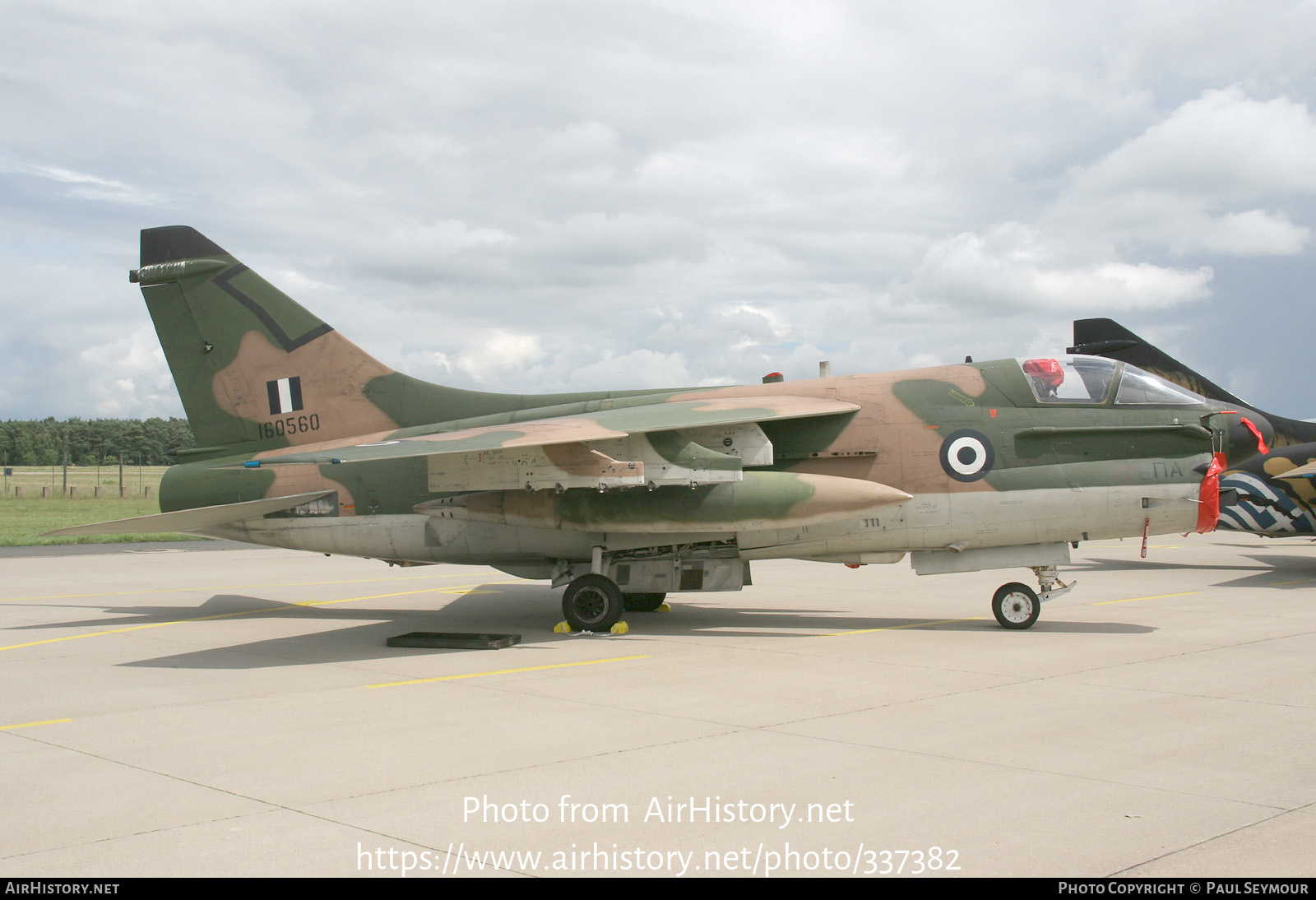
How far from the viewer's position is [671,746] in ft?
20.2

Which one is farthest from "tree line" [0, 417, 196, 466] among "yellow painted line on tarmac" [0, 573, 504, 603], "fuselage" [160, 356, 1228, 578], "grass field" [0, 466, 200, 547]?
"fuselage" [160, 356, 1228, 578]

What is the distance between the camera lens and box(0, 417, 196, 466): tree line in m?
116

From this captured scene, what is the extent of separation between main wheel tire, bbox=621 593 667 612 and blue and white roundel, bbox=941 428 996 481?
14.4 ft

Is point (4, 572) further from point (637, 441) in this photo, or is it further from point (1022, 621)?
point (1022, 621)

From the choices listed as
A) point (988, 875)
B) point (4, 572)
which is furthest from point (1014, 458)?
point (4, 572)

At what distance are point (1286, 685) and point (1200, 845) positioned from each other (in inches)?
181

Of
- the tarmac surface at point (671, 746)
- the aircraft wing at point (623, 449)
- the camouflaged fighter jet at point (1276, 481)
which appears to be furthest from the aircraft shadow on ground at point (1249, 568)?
the aircraft wing at point (623, 449)

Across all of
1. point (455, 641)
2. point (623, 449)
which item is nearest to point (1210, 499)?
point (623, 449)

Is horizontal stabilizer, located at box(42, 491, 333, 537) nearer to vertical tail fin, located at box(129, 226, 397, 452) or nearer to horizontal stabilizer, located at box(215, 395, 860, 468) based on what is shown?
horizontal stabilizer, located at box(215, 395, 860, 468)

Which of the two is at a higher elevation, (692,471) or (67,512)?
(692,471)

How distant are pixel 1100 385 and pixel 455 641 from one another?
310 inches

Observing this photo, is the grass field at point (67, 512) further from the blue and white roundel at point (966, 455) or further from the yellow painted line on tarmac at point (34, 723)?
the blue and white roundel at point (966, 455)

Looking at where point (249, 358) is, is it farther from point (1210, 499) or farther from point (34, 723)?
point (1210, 499)

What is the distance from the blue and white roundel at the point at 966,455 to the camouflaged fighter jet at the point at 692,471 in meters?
0.02
